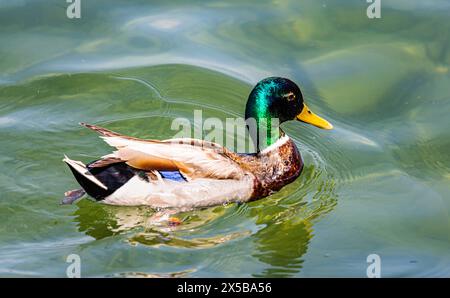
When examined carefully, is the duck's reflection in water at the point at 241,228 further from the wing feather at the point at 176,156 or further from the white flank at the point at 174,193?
the wing feather at the point at 176,156

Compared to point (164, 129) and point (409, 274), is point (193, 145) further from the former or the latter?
point (409, 274)

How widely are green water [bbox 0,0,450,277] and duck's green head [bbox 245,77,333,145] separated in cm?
69

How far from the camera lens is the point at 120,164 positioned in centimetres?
766

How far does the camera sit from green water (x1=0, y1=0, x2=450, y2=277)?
7.14 m

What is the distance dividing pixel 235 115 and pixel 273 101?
4.05 feet

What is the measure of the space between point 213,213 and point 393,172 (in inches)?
76.7

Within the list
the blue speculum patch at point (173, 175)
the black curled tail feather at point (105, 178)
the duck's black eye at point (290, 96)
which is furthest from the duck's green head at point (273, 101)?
the black curled tail feather at point (105, 178)

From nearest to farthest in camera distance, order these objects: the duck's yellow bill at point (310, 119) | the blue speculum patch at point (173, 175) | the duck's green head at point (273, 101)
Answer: the blue speculum patch at point (173, 175)
the duck's green head at point (273, 101)
the duck's yellow bill at point (310, 119)

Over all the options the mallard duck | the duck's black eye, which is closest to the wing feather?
the mallard duck

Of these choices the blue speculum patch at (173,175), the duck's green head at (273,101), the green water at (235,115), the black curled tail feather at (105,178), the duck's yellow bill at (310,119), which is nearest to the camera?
the green water at (235,115)

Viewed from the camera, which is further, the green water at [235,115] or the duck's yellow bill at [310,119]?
the duck's yellow bill at [310,119]

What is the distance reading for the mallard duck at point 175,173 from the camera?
299 inches

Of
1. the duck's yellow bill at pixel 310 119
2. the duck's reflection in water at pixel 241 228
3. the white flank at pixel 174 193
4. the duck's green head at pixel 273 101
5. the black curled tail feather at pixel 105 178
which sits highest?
the duck's green head at pixel 273 101

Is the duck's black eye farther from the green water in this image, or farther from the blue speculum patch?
the blue speculum patch
